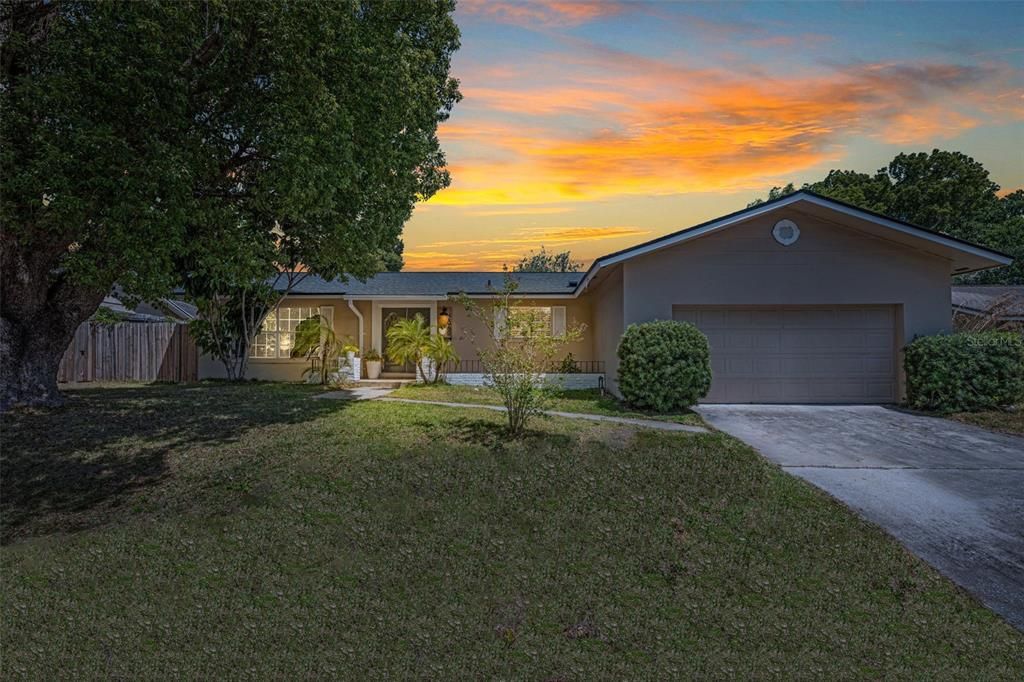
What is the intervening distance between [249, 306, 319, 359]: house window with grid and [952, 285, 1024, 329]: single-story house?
18902 millimetres

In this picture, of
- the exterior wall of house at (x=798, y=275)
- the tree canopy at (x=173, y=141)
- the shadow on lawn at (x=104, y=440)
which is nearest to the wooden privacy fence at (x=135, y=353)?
the shadow on lawn at (x=104, y=440)

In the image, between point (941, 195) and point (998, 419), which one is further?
point (941, 195)

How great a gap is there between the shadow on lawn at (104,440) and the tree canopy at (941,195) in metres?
35.2

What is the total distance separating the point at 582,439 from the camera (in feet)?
25.1

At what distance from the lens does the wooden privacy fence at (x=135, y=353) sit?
51.8 ft

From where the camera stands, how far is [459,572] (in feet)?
12.8

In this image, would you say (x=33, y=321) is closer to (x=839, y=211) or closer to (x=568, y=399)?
(x=568, y=399)

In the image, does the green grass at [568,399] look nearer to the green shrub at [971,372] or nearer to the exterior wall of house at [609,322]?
the exterior wall of house at [609,322]

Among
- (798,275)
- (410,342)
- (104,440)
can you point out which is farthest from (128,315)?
(798,275)

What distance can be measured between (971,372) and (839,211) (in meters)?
3.87

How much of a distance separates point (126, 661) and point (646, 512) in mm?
3929

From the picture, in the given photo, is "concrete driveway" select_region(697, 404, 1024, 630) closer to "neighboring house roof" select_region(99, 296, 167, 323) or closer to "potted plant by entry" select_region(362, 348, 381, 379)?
"potted plant by entry" select_region(362, 348, 381, 379)

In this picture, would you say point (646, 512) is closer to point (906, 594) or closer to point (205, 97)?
point (906, 594)

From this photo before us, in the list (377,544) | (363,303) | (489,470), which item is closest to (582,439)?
(489,470)
